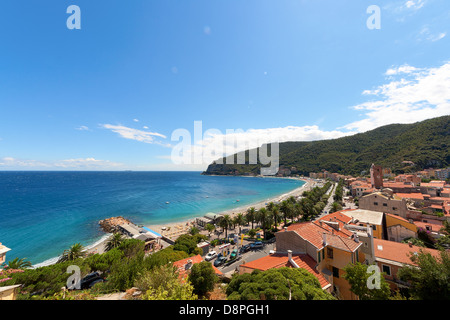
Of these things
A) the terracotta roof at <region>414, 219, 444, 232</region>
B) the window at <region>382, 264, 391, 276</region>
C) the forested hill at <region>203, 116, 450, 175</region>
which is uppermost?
the forested hill at <region>203, 116, 450, 175</region>

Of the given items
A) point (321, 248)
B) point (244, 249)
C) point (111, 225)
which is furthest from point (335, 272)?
point (111, 225)

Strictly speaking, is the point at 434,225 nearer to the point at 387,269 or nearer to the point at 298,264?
the point at 387,269

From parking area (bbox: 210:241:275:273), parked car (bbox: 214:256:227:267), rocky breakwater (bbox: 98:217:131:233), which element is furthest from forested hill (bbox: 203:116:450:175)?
rocky breakwater (bbox: 98:217:131:233)

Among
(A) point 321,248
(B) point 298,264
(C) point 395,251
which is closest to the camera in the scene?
(B) point 298,264

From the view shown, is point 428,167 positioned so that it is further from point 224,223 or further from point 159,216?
point 159,216

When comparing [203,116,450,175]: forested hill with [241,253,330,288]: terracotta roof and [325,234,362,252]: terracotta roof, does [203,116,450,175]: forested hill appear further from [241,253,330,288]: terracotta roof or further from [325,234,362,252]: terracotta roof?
[241,253,330,288]: terracotta roof

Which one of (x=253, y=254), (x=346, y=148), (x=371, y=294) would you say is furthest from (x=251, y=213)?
(x=346, y=148)

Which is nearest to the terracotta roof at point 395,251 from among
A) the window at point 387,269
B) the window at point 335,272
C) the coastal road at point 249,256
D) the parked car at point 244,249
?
the window at point 387,269
